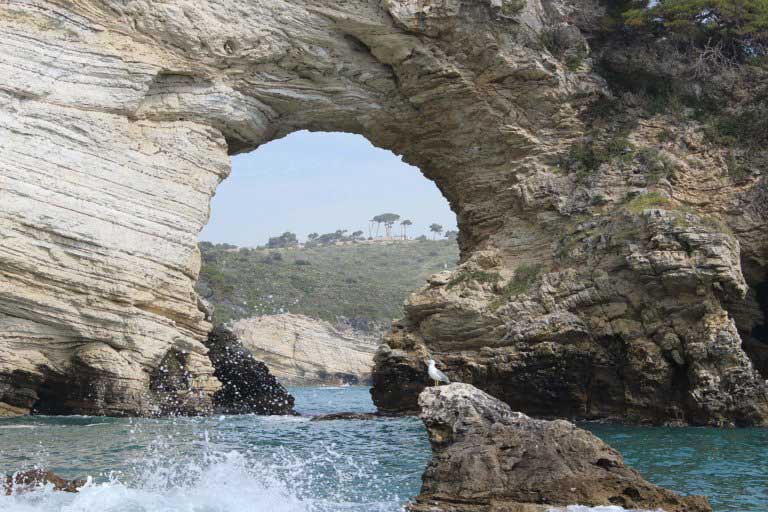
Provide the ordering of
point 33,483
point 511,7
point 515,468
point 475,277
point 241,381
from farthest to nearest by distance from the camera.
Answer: point 241,381 < point 511,7 < point 475,277 < point 33,483 < point 515,468

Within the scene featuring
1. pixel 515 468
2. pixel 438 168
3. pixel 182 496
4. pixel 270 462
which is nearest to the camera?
pixel 515 468

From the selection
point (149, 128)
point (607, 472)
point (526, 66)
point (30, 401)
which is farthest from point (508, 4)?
point (607, 472)

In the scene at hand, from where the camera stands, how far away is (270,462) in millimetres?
12352

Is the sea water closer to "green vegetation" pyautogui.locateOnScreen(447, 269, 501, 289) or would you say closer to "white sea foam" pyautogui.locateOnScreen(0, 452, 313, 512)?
"white sea foam" pyautogui.locateOnScreen(0, 452, 313, 512)

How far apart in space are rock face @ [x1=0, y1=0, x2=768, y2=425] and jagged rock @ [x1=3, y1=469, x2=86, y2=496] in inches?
381

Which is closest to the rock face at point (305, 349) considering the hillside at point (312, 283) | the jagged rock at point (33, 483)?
the hillside at point (312, 283)

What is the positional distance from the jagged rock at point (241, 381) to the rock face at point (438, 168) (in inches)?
117

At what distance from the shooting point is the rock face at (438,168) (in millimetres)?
18938

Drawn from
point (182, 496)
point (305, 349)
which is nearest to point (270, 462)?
point (182, 496)

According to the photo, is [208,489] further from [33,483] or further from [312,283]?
[312,283]

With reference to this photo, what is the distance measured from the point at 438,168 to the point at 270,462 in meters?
15.4

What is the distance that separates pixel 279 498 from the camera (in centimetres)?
936

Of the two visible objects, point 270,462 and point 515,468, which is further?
point 270,462

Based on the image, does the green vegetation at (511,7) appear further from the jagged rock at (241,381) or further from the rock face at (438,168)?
the jagged rock at (241,381)
